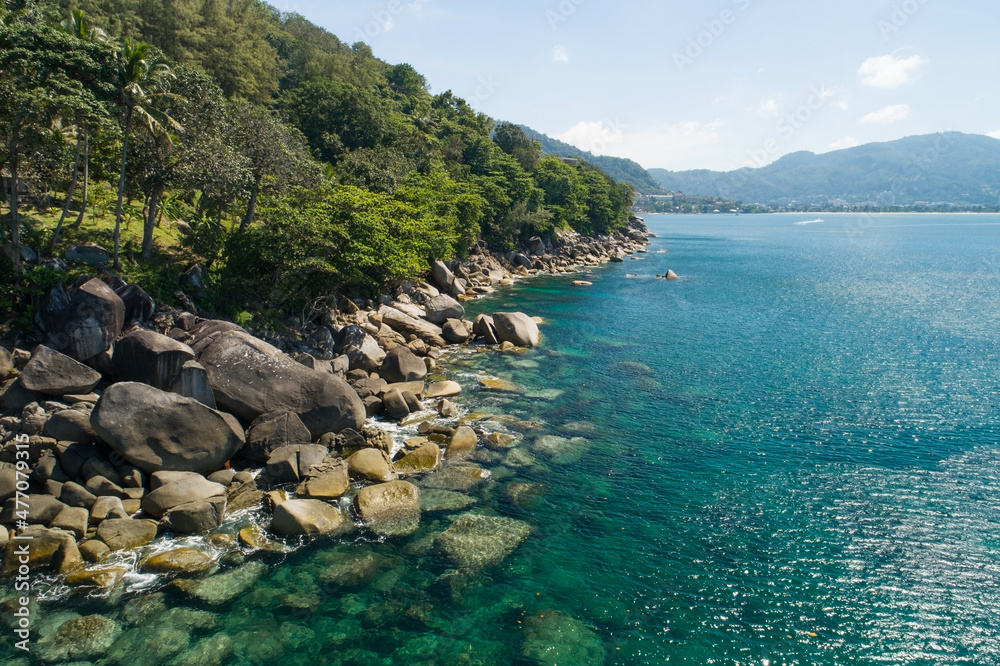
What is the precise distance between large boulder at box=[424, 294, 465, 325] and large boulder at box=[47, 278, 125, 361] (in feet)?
68.7

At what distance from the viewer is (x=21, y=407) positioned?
2028cm

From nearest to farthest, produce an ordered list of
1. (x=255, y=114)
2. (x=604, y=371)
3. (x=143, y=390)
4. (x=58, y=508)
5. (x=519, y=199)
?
(x=58, y=508)
(x=143, y=390)
(x=604, y=371)
(x=255, y=114)
(x=519, y=199)

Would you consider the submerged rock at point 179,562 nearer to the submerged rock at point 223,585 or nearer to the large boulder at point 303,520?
the submerged rock at point 223,585

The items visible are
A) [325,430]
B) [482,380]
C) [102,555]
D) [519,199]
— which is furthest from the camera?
[519,199]

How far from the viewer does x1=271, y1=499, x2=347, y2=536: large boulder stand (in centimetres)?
1728

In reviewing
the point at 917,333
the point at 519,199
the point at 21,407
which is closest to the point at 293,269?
the point at 21,407

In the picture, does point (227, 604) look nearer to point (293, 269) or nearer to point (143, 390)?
point (143, 390)

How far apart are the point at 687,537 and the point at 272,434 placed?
15101 mm

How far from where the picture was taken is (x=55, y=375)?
20.9 meters

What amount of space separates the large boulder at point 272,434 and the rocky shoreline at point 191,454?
0.05m

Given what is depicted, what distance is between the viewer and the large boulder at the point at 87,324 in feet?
73.9

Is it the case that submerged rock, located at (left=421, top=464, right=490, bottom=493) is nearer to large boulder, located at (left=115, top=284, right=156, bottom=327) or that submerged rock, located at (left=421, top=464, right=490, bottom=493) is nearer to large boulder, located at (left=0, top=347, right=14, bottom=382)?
large boulder, located at (left=115, top=284, right=156, bottom=327)

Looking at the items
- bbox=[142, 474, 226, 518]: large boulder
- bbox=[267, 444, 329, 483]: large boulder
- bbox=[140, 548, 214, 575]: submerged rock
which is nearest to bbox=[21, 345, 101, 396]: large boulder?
bbox=[142, 474, 226, 518]: large boulder

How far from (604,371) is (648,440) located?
→ 30.9 ft
